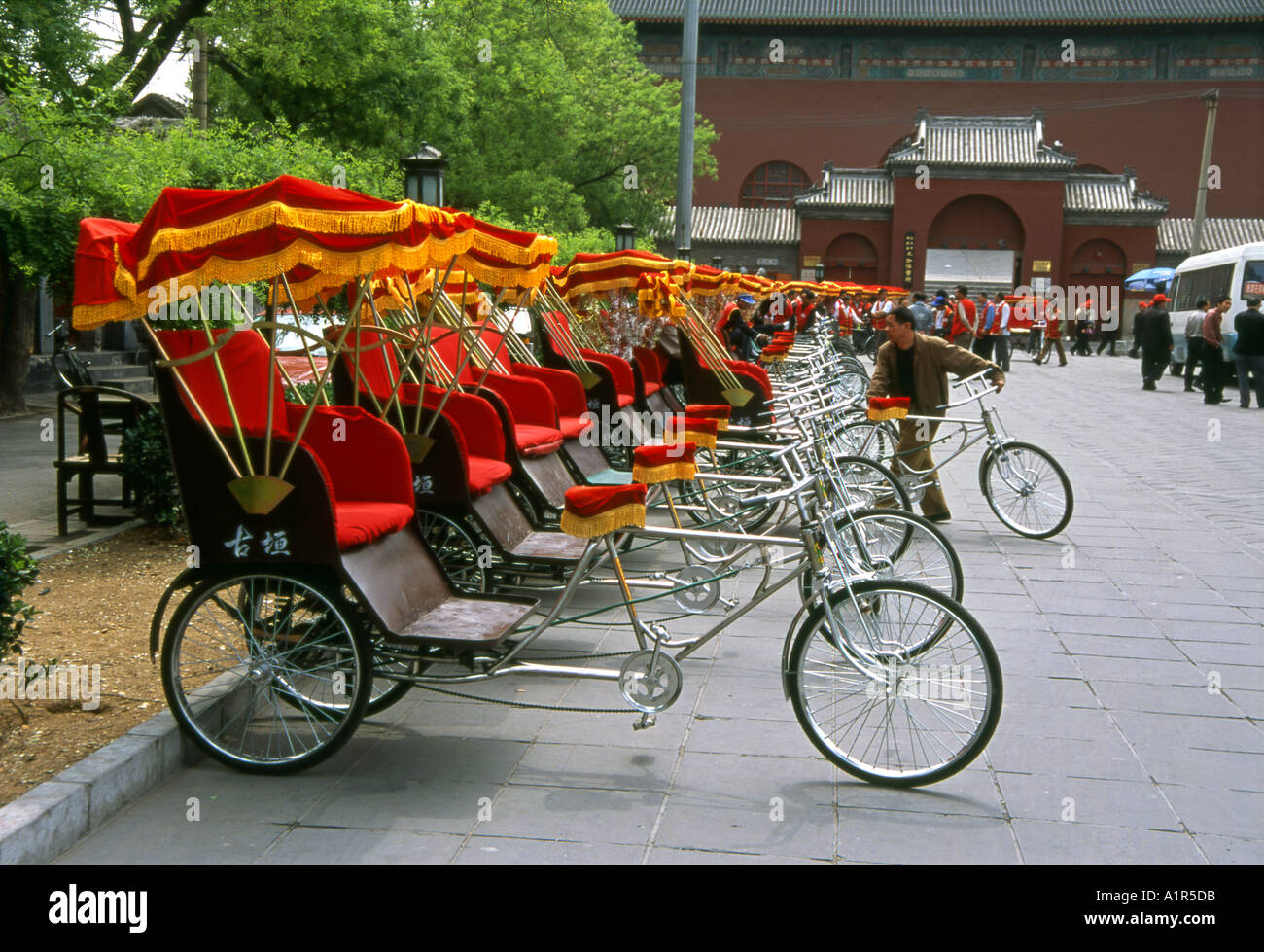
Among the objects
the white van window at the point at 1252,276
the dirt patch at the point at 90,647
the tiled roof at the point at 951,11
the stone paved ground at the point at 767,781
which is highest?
the tiled roof at the point at 951,11

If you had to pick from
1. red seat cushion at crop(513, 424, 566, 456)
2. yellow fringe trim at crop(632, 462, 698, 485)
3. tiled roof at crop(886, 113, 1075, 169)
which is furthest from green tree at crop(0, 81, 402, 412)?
tiled roof at crop(886, 113, 1075, 169)

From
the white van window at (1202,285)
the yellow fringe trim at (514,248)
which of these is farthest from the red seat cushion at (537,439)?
the white van window at (1202,285)

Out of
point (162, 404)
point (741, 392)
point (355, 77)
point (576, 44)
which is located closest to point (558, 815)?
point (162, 404)

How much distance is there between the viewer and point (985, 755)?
4.47 meters

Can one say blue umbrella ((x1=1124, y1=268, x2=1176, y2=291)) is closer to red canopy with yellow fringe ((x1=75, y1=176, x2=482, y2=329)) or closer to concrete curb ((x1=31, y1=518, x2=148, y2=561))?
concrete curb ((x1=31, y1=518, x2=148, y2=561))

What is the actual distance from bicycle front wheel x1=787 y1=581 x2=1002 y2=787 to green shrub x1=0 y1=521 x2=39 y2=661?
240cm

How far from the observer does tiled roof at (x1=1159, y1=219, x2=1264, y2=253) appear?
3975cm

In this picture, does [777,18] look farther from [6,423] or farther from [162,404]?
[162,404]

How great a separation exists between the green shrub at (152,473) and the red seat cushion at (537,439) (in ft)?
6.35

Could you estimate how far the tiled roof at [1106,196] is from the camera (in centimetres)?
3897

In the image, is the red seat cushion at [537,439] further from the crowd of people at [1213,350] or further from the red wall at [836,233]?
the red wall at [836,233]

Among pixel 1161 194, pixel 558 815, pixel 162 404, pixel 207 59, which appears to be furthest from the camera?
pixel 1161 194
